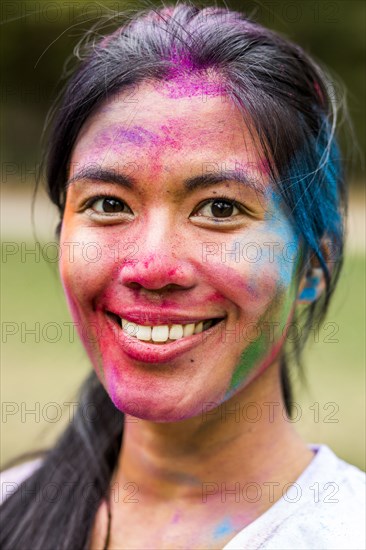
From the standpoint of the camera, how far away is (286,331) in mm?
2609

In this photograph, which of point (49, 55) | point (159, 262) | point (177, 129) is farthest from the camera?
point (49, 55)

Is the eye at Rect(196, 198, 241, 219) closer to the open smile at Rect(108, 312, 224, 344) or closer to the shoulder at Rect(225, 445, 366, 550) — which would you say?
the open smile at Rect(108, 312, 224, 344)

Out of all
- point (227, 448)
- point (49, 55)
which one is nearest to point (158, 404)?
point (227, 448)

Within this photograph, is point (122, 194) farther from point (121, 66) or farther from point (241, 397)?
point (241, 397)

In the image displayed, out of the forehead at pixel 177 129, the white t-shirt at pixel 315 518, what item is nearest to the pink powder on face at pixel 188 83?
the forehead at pixel 177 129

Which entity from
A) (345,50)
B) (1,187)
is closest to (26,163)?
(1,187)

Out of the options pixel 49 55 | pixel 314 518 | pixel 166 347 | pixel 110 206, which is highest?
pixel 110 206

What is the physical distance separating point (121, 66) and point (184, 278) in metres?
0.68

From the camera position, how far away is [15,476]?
314 centimetres

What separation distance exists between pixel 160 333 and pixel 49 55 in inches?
658

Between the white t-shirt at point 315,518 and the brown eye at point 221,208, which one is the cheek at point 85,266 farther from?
the white t-shirt at point 315,518

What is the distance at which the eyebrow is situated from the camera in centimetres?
236

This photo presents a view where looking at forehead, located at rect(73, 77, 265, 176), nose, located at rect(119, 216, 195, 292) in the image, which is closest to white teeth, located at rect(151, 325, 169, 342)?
nose, located at rect(119, 216, 195, 292)

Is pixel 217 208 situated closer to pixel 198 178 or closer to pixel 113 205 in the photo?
pixel 198 178
